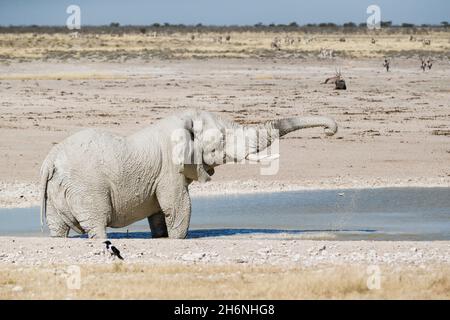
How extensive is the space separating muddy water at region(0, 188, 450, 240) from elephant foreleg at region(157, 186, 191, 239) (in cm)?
75

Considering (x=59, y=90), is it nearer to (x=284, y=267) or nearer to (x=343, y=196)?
(x=343, y=196)

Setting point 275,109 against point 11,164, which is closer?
point 11,164

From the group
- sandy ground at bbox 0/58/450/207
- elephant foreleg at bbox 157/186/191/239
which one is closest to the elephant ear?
elephant foreleg at bbox 157/186/191/239

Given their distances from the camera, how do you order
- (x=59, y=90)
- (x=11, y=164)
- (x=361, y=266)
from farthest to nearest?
(x=59, y=90)
(x=11, y=164)
(x=361, y=266)

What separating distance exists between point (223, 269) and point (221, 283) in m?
0.93

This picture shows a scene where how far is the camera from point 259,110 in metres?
33.8

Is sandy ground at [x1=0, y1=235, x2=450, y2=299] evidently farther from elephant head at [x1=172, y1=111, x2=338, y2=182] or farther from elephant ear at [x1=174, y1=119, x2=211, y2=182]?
elephant head at [x1=172, y1=111, x2=338, y2=182]

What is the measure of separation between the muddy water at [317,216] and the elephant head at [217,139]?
1030 millimetres

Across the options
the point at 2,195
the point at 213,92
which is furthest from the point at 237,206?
the point at 213,92

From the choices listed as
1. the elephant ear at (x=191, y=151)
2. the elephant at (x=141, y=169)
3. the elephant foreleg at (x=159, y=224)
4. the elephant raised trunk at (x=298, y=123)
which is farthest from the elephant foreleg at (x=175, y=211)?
the elephant raised trunk at (x=298, y=123)

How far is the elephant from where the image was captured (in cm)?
1577

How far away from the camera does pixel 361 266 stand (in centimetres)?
1311

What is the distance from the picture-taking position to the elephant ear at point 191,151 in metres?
16.1
